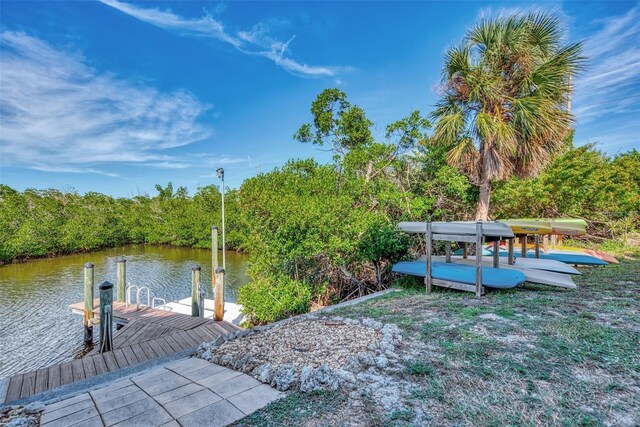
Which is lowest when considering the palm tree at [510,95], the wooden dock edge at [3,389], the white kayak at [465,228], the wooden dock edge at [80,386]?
the wooden dock edge at [3,389]

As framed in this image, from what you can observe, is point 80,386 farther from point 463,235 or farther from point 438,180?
point 438,180

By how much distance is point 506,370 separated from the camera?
8.09 ft

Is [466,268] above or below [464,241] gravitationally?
below

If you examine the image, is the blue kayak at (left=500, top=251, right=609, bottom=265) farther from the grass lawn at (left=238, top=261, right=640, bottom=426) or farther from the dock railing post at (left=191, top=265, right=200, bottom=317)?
the dock railing post at (left=191, top=265, right=200, bottom=317)

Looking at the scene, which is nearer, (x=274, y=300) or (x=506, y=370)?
(x=506, y=370)

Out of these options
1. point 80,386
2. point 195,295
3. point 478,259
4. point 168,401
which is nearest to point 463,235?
point 478,259

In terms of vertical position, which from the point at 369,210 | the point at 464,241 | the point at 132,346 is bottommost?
the point at 132,346

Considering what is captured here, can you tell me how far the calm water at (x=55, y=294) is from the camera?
6.98 m

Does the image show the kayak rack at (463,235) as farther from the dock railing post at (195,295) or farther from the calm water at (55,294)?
the calm water at (55,294)

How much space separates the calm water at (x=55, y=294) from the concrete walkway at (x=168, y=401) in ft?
19.4

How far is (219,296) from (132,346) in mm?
1799

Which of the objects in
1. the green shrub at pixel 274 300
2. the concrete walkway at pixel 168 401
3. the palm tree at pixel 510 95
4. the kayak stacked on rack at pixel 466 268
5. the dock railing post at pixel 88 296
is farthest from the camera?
the palm tree at pixel 510 95

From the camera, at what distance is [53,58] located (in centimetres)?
932

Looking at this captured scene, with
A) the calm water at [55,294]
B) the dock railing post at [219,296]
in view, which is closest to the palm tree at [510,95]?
the dock railing post at [219,296]
